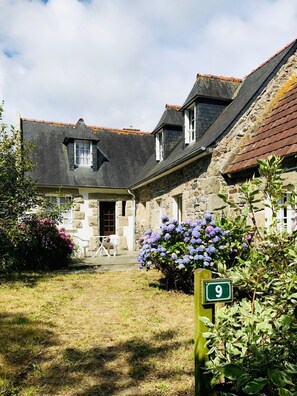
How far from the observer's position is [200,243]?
586cm

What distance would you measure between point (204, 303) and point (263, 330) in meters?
0.38

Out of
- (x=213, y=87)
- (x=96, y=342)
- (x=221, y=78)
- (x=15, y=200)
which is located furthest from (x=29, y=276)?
(x=221, y=78)

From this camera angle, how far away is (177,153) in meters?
10.5

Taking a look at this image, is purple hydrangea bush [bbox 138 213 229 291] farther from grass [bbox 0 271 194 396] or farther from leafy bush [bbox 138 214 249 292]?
grass [bbox 0 271 194 396]

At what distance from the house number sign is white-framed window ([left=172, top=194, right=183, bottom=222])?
320 inches

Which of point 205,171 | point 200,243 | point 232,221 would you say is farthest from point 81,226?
point 232,221

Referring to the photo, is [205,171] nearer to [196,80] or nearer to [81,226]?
[196,80]

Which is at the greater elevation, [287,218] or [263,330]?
[287,218]

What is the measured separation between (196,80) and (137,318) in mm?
7292

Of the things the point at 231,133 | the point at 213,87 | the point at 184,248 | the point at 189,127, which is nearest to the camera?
the point at 184,248

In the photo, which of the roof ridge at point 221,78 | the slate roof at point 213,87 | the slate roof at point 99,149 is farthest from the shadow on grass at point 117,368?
the slate roof at point 99,149

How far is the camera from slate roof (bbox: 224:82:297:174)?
5991mm

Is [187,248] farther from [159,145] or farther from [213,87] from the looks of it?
[159,145]

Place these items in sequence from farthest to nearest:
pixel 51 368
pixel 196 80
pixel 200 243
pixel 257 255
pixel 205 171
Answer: pixel 196 80, pixel 205 171, pixel 200 243, pixel 51 368, pixel 257 255
